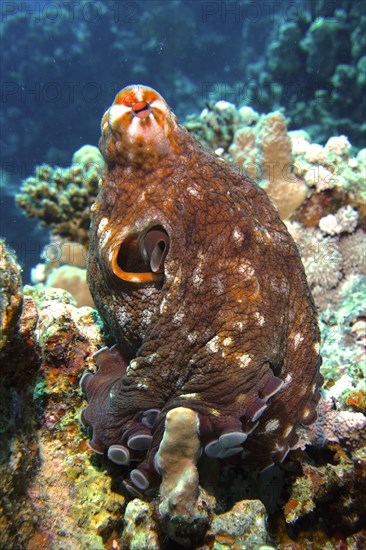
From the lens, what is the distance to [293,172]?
6617mm

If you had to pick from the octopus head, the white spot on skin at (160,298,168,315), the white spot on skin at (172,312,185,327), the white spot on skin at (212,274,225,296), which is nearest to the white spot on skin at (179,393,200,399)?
the white spot on skin at (172,312,185,327)

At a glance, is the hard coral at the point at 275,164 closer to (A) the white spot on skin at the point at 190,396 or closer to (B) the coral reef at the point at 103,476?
(B) the coral reef at the point at 103,476

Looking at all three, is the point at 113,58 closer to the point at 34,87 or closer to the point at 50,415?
the point at 34,87

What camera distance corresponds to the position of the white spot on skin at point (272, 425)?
290 centimetres

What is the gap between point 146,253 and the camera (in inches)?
114

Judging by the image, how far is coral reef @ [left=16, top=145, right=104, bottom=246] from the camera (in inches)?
322

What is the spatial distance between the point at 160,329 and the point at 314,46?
70.8ft

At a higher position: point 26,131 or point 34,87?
point 34,87

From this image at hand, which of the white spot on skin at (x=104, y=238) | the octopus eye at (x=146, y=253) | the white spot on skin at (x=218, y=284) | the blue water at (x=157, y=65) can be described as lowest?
the white spot on skin at (x=218, y=284)

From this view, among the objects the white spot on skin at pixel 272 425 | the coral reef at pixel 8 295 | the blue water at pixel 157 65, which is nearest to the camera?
the coral reef at pixel 8 295

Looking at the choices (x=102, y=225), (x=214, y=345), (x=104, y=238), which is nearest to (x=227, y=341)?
(x=214, y=345)

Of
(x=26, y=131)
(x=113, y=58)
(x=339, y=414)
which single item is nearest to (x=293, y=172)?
(x=339, y=414)

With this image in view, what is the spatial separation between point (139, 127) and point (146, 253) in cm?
94

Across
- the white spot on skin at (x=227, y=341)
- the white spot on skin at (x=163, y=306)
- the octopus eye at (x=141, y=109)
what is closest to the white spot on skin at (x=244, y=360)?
the white spot on skin at (x=227, y=341)
